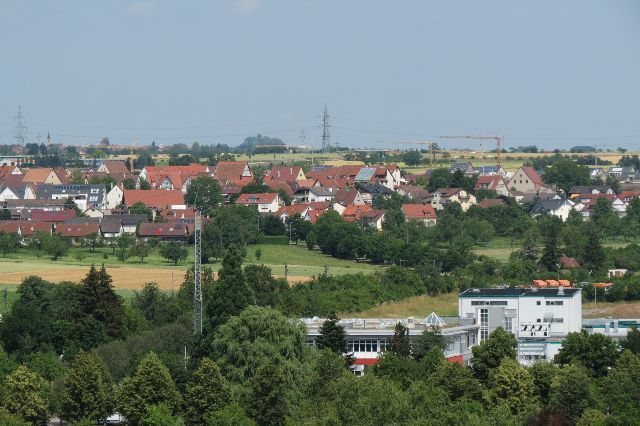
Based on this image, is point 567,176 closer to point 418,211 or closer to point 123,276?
point 418,211

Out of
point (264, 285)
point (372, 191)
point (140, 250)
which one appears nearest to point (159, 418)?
point (264, 285)

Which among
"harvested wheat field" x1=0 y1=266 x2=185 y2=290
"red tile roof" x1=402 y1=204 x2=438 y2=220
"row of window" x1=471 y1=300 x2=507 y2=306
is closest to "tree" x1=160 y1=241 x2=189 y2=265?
"harvested wheat field" x1=0 y1=266 x2=185 y2=290

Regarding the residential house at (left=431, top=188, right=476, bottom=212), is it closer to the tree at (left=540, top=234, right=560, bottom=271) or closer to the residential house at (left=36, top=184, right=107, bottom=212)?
the residential house at (left=36, top=184, right=107, bottom=212)

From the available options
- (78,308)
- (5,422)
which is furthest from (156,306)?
(5,422)

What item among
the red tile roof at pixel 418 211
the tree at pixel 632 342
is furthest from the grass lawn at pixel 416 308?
the red tile roof at pixel 418 211

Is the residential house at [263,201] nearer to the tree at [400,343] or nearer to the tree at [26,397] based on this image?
the tree at [400,343]

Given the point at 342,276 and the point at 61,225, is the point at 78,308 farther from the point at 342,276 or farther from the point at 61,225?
the point at 61,225
